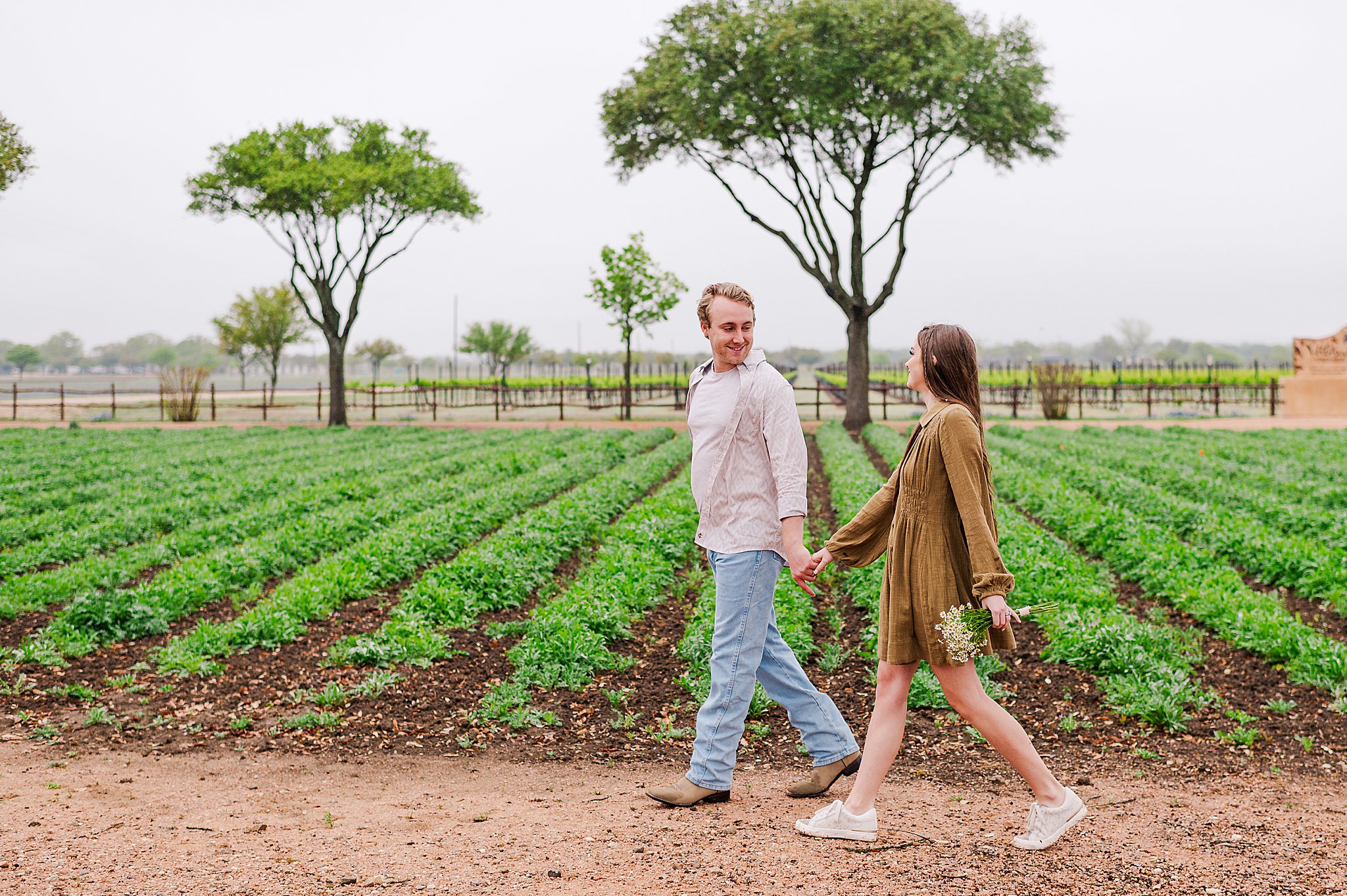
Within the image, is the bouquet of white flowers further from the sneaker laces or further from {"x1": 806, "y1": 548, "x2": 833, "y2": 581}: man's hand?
the sneaker laces

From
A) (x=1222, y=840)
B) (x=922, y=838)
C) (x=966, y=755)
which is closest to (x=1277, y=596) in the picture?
(x=966, y=755)

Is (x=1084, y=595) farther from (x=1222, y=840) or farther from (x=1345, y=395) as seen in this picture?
(x=1345, y=395)

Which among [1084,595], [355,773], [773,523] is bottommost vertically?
[355,773]

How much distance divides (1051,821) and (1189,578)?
5.29 m

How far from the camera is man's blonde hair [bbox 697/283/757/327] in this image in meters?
3.77

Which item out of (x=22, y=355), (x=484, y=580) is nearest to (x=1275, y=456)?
(x=484, y=580)

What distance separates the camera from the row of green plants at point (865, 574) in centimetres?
565

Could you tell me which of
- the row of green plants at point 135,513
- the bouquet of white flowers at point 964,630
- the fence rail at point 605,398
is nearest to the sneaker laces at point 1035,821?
the bouquet of white flowers at point 964,630

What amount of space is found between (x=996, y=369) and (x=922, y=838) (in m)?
99.5

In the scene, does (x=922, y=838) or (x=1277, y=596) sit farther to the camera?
(x=1277, y=596)

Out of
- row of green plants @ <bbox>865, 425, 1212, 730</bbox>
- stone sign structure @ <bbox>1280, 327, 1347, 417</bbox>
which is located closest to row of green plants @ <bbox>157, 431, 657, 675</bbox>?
row of green plants @ <bbox>865, 425, 1212, 730</bbox>

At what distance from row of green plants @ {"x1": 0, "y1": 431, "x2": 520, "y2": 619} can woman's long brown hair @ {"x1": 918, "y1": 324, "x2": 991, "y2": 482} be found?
273 inches

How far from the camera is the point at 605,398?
162 feet

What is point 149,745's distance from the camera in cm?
519
